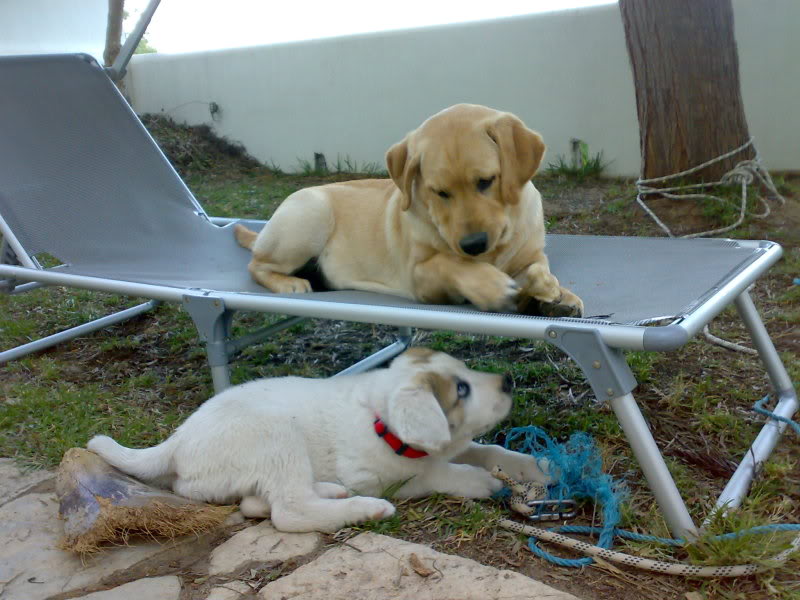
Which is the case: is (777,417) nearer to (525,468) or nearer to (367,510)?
(525,468)

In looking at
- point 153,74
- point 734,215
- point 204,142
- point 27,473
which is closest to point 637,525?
point 27,473

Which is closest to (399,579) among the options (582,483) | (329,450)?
(329,450)

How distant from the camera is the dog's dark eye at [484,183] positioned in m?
2.38

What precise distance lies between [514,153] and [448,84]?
15.2ft

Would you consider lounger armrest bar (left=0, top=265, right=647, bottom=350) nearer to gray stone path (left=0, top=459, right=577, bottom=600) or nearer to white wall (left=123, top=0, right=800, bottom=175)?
gray stone path (left=0, top=459, right=577, bottom=600)

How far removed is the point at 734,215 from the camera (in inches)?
175

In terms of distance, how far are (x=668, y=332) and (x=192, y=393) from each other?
6.65 feet

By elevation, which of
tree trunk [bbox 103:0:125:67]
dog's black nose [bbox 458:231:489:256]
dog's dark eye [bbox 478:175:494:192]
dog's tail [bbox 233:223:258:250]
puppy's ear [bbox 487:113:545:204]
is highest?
tree trunk [bbox 103:0:125:67]

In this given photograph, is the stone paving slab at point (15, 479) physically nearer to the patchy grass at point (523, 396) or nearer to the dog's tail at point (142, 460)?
the patchy grass at point (523, 396)

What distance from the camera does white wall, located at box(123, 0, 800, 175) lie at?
548 cm

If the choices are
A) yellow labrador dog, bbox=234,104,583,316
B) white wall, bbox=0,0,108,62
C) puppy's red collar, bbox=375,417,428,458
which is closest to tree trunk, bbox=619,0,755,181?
yellow labrador dog, bbox=234,104,583,316

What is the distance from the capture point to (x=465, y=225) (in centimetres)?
235

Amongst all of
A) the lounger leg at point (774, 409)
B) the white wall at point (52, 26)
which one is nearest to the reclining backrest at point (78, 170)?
the lounger leg at point (774, 409)

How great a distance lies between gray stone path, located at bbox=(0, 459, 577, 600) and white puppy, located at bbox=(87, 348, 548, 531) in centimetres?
10
